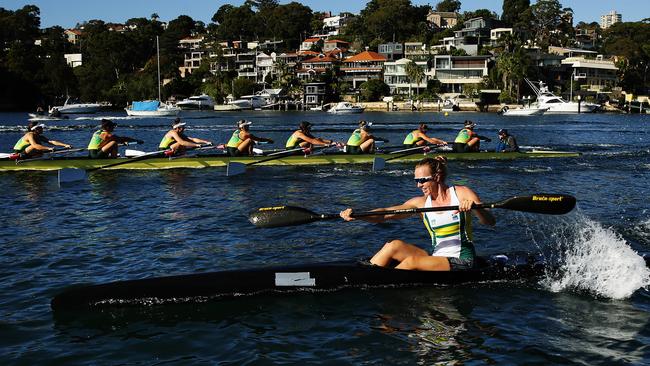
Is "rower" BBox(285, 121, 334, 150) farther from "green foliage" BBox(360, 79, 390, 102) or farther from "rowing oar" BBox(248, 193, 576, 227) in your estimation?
"green foliage" BBox(360, 79, 390, 102)

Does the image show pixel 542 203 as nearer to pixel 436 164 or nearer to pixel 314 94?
pixel 436 164

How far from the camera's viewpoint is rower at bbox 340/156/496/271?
9.70 metres

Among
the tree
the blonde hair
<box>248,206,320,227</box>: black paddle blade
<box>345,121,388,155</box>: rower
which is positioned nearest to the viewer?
the blonde hair

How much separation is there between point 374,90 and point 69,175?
116m

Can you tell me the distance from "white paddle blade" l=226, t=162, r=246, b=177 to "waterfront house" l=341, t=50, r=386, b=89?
121 m

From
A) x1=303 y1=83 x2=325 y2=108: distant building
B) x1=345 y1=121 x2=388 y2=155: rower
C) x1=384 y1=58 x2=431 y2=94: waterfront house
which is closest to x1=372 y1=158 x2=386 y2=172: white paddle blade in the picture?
x1=345 y1=121 x2=388 y2=155: rower

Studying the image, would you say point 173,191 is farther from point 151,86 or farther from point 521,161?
point 151,86

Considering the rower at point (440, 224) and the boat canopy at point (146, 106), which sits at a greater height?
the boat canopy at point (146, 106)

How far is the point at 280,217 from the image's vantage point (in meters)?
11.0

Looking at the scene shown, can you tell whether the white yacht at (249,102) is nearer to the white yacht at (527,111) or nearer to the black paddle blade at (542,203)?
the white yacht at (527,111)

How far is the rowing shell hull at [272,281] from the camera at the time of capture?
9672 mm

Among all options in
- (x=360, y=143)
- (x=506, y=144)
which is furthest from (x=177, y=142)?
(x=506, y=144)

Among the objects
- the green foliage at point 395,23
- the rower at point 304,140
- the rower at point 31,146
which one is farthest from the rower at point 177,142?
the green foliage at point 395,23

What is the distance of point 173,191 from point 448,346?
15083mm
